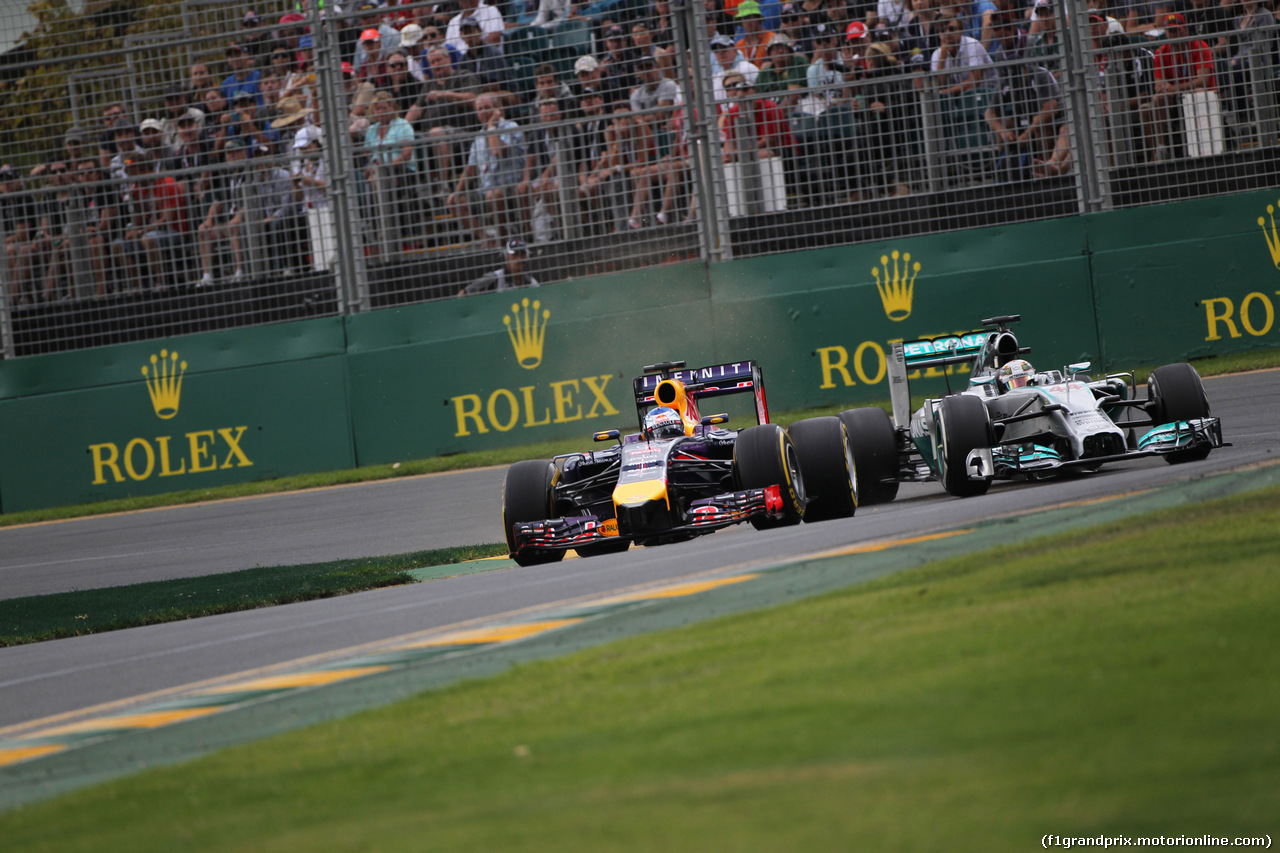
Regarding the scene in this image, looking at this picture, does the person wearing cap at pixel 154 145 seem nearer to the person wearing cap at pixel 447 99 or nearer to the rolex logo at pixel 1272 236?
the person wearing cap at pixel 447 99

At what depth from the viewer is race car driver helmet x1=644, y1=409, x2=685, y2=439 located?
31.3 ft

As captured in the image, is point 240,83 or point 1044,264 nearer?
point 1044,264

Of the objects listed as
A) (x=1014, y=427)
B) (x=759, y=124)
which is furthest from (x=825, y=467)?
Answer: (x=759, y=124)

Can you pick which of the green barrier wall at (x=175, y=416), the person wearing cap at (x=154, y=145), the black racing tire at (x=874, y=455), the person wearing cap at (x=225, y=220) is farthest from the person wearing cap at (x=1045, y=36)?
the person wearing cap at (x=154, y=145)

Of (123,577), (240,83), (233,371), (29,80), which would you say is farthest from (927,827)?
(29,80)

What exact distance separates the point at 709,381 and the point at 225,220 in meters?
8.01

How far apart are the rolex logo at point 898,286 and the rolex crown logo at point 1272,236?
3.33 m

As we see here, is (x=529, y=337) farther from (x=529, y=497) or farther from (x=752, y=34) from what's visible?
(x=529, y=497)

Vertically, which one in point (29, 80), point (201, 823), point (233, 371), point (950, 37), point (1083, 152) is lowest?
point (201, 823)

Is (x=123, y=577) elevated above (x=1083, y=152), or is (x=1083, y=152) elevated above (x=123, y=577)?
(x=1083, y=152)

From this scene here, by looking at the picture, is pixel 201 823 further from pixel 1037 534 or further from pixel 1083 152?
pixel 1083 152

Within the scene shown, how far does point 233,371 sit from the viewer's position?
1559cm

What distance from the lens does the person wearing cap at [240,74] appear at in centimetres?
1645

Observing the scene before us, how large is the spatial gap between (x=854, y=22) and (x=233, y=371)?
7647mm
